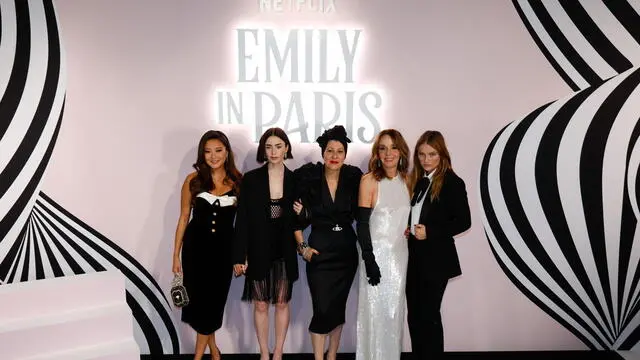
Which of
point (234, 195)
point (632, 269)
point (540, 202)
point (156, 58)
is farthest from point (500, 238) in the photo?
point (156, 58)

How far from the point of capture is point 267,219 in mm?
3094

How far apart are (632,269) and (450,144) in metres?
1.72

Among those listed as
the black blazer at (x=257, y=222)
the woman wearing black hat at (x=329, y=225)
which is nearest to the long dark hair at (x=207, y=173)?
the black blazer at (x=257, y=222)

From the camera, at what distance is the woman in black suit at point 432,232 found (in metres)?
2.88

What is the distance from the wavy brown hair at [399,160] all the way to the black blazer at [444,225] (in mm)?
245

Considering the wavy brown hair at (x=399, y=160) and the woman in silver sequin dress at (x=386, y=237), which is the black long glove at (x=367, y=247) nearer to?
the woman in silver sequin dress at (x=386, y=237)

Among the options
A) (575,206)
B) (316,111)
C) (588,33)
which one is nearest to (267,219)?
(316,111)

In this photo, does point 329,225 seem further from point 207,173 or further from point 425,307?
point 207,173

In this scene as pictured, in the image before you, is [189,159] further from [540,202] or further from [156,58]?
[540,202]

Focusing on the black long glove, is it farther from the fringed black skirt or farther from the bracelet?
the fringed black skirt

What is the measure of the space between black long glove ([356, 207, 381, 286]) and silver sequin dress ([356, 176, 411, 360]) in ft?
0.20

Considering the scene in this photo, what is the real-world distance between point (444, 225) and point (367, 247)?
0.49 m

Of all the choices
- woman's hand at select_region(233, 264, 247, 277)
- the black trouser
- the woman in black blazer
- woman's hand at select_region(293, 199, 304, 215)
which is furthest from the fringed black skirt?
the black trouser

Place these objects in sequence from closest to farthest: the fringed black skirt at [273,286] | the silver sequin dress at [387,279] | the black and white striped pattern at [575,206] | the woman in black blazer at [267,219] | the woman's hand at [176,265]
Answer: the silver sequin dress at [387,279]
the woman in black blazer at [267,219]
the fringed black skirt at [273,286]
the woman's hand at [176,265]
the black and white striped pattern at [575,206]
